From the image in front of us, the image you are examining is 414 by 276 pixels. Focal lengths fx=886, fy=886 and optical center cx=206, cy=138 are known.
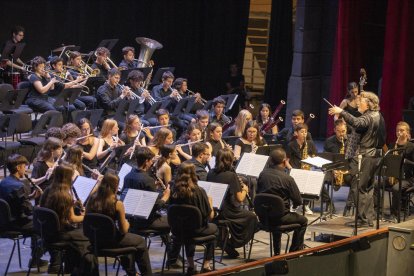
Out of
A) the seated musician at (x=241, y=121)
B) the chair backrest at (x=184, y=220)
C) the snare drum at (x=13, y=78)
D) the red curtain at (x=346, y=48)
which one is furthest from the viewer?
the red curtain at (x=346, y=48)

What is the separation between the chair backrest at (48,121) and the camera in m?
10.8

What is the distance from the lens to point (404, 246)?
7.07 m

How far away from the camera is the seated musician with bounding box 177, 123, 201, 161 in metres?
10.3

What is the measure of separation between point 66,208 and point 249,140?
357cm

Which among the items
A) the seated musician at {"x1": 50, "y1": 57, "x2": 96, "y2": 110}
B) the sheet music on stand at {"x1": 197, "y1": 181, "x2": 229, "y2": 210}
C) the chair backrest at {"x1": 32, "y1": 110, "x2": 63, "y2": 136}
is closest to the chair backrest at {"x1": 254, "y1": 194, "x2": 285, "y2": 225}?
the sheet music on stand at {"x1": 197, "y1": 181, "x2": 229, "y2": 210}

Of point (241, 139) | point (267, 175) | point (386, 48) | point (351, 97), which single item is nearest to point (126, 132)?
point (241, 139)

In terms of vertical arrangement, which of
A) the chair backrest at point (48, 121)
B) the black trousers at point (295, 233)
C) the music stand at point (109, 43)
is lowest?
the black trousers at point (295, 233)

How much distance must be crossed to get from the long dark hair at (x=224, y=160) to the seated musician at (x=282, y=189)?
13.9 inches

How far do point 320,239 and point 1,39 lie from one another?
918cm

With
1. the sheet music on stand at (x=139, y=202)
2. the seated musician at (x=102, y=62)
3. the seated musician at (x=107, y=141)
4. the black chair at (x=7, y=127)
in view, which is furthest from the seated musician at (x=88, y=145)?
the seated musician at (x=102, y=62)

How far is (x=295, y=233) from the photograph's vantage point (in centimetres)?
877

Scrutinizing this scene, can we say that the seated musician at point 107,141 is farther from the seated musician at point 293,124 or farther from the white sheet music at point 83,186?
the seated musician at point 293,124

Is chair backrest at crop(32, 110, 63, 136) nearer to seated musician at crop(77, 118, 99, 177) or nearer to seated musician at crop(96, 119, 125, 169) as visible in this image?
seated musician at crop(77, 118, 99, 177)

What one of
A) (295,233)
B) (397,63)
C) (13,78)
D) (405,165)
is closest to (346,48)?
(397,63)
